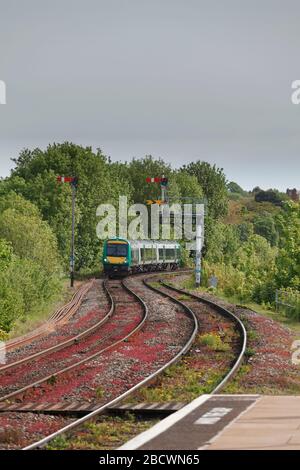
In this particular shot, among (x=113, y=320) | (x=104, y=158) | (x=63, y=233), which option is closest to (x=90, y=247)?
(x=63, y=233)

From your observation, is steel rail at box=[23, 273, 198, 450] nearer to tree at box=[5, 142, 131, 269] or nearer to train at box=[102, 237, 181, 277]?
train at box=[102, 237, 181, 277]

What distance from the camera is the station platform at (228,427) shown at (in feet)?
32.7

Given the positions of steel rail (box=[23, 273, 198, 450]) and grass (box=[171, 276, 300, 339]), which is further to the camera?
grass (box=[171, 276, 300, 339])

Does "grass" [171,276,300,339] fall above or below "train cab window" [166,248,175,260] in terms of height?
below

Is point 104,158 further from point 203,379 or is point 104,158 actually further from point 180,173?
point 203,379

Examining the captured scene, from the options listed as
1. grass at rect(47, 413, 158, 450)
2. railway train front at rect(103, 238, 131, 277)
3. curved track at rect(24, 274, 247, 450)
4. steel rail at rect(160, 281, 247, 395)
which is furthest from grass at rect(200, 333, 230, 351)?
railway train front at rect(103, 238, 131, 277)

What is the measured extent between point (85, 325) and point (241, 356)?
10158 mm

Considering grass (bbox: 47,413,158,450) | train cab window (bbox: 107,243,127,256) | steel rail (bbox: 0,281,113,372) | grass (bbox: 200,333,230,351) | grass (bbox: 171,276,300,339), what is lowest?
grass (bbox: 171,276,300,339)

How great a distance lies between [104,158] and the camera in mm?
80438

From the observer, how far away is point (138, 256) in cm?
6819

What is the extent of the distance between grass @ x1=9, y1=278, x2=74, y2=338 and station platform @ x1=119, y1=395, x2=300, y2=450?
1567 centimetres

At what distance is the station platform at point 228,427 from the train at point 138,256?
49.4m

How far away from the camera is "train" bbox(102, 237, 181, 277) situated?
6288 cm

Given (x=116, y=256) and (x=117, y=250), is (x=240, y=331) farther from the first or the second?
(x=116, y=256)
